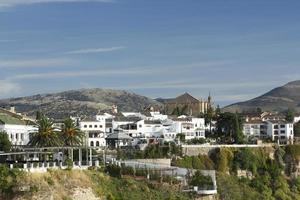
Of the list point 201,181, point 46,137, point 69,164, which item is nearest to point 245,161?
point 201,181

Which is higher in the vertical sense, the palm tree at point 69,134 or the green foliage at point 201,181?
the palm tree at point 69,134

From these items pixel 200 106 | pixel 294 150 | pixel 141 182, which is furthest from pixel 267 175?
pixel 200 106

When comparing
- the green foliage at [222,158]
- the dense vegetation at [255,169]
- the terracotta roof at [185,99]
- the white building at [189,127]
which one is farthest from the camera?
the terracotta roof at [185,99]

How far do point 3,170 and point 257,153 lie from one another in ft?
126

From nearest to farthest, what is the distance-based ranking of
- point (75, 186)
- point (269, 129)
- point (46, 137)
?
point (75, 186) → point (46, 137) → point (269, 129)

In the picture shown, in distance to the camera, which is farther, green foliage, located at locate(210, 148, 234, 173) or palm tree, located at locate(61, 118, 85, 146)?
green foliage, located at locate(210, 148, 234, 173)

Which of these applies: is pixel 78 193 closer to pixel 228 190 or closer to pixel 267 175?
pixel 228 190

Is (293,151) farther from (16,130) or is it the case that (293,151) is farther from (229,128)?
(16,130)

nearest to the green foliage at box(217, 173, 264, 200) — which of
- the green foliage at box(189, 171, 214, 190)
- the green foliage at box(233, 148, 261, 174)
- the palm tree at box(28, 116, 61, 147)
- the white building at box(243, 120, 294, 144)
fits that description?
the green foliage at box(233, 148, 261, 174)

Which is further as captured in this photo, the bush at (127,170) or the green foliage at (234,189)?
the green foliage at (234,189)

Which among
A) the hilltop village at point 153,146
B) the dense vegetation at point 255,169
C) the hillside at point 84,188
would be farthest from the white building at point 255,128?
the hillside at point 84,188

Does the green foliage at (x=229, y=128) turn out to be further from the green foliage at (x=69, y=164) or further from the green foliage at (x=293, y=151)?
the green foliage at (x=69, y=164)

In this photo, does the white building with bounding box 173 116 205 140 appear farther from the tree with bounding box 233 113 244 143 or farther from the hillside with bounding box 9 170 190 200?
the hillside with bounding box 9 170 190 200

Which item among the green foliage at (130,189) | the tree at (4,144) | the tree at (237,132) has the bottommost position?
the green foliage at (130,189)
